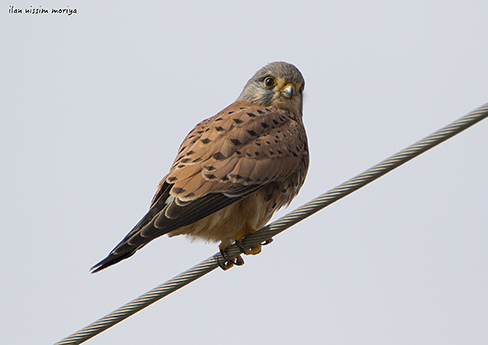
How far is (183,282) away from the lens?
3.45 m

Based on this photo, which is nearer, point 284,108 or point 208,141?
point 208,141

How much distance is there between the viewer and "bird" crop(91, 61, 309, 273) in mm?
3861

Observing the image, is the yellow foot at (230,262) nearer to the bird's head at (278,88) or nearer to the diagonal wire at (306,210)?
the diagonal wire at (306,210)

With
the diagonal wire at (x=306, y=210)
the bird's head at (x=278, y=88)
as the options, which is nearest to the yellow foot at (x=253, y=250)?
the diagonal wire at (x=306, y=210)

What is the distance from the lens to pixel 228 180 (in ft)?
13.6

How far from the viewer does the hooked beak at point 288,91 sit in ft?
17.4

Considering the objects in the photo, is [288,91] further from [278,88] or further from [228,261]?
[228,261]

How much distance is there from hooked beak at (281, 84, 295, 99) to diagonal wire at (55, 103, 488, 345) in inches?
70.5

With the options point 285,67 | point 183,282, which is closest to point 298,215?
point 183,282

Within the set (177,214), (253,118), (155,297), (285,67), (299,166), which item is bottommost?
(155,297)

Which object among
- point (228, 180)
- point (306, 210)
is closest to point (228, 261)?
point (228, 180)

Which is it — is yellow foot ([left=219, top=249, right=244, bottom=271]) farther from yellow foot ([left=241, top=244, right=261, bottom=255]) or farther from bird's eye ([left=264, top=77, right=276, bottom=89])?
bird's eye ([left=264, top=77, right=276, bottom=89])

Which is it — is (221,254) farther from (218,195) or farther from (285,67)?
(285,67)

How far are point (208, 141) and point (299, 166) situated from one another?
27.5 inches
